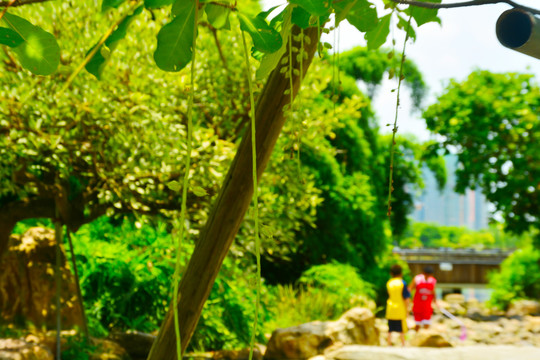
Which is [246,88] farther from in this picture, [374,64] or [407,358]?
[374,64]

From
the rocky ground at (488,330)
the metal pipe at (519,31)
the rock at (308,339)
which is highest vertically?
the metal pipe at (519,31)

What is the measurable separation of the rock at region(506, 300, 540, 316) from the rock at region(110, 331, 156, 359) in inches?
465

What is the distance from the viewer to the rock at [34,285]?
7305 mm

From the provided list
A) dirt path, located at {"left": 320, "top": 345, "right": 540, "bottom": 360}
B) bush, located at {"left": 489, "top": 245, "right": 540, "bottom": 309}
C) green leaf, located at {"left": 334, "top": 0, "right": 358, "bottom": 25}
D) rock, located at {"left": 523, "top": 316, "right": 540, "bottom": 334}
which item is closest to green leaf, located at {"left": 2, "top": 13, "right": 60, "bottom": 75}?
green leaf, located at {"left": 334, "top": 0, "right": 358, "bottom": 25}

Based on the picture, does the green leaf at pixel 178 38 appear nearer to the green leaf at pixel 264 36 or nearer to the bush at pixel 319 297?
the green leaf at pixel 264 36

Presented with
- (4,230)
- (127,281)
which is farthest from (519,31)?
(127,281)

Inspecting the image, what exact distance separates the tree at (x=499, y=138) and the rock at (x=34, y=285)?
10259 mm

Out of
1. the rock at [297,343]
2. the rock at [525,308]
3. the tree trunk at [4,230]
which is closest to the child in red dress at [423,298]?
the rock at [297,343]

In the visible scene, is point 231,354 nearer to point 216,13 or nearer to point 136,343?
point 136,343

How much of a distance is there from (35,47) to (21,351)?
464 cm

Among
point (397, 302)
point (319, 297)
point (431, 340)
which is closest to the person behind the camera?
point (397, 302)

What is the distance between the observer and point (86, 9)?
5.98 meters

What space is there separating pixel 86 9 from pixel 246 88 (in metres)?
1.97

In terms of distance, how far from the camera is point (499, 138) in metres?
14.1
